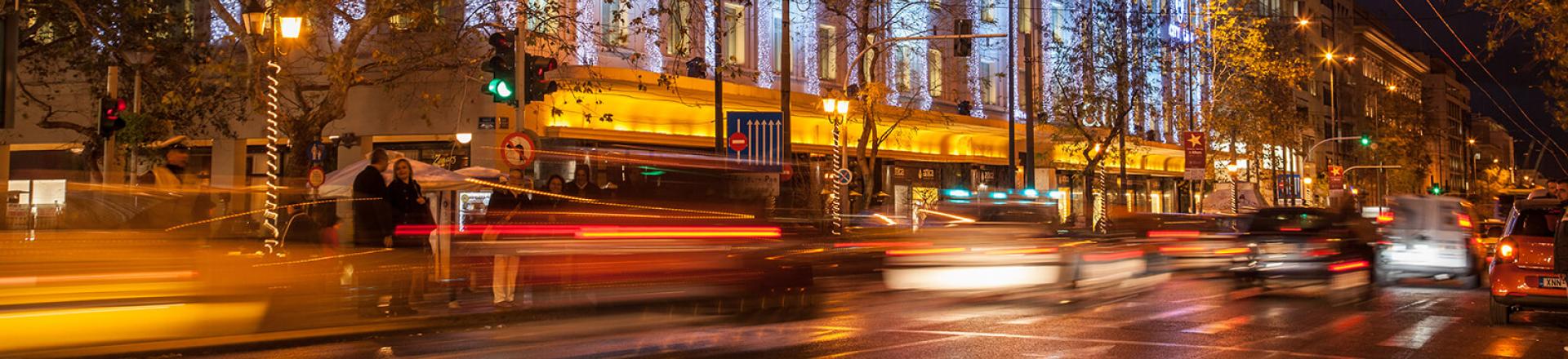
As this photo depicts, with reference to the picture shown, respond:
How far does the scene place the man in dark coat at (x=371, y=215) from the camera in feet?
40.0

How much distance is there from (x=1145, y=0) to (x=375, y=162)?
46507 millimetres

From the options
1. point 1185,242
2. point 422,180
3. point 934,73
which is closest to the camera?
point 422,180

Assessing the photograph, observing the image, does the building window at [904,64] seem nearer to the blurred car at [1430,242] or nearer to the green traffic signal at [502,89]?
the blurred car at [1430,242]

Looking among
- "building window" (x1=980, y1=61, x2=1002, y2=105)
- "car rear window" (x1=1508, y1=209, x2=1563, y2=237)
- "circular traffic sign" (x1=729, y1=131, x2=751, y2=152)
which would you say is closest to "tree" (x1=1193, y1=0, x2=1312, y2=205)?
"building window" (x1=980, y1=61, x2=1002, y2=105)

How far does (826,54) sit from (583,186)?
26782mm

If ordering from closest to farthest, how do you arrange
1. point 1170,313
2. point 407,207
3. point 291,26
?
point 407,207 → point 1170,313 → point 291,26

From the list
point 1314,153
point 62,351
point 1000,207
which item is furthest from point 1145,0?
point 62,351

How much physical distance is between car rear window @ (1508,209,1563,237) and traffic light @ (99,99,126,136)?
1866 cm

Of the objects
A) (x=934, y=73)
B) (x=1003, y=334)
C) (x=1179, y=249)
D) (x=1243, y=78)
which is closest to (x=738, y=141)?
(x=1179, y=249)

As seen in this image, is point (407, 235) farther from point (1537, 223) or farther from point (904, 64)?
point (904, 64)

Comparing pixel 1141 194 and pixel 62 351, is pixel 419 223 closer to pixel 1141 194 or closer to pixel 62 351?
pixel 62 351

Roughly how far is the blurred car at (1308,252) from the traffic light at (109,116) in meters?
16.3

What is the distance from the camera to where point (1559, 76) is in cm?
2122

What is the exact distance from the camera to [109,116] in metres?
21.3
